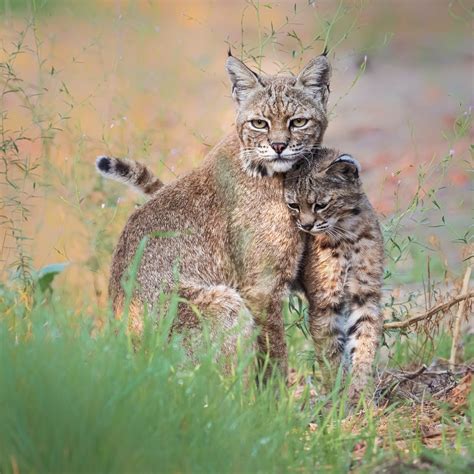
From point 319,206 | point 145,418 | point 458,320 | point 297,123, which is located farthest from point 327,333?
point 145,418

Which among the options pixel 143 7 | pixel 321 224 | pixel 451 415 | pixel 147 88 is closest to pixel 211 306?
pixel 321 224

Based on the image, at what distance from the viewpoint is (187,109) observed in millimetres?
12078

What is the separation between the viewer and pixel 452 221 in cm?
957

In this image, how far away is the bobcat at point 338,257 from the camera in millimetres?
5914

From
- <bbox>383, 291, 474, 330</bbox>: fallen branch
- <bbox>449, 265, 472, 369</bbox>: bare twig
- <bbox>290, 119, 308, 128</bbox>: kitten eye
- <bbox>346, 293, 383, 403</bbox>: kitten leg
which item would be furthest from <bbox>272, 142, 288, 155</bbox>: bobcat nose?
<bbox>449, 265, 472, 369</bbox>: bare twig

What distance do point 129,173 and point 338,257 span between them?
4.04 ft

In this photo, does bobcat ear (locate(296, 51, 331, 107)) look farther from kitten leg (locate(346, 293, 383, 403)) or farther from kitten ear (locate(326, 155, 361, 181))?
kitten leg (locate(346, 293, 383, 403))

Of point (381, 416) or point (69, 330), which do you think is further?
point (381, 416)

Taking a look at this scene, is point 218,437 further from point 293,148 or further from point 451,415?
point 293,148

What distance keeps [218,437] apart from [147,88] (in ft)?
14.9

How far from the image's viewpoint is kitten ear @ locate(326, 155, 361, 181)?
19.5 feet

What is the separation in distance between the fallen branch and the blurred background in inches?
11.9

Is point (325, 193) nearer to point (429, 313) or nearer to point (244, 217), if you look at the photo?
point (244, 217)

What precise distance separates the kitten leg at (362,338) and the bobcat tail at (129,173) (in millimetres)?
1323
